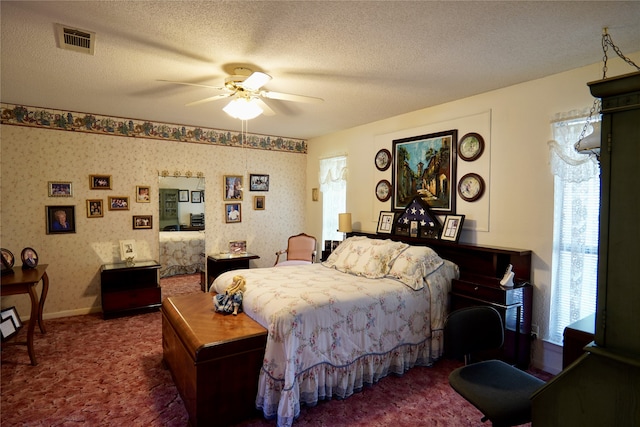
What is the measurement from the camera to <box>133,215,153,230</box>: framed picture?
4.91 metres

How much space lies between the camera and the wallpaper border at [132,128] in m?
4.16

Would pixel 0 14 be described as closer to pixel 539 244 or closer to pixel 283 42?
pixel 283 42

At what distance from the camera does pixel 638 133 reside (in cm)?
110

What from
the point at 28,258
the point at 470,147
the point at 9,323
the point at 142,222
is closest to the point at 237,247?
the point at 142,222

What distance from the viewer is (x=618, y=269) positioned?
3.73 feet

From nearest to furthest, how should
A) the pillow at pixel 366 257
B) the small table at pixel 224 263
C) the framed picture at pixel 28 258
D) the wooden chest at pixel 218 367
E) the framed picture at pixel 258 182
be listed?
the wooden chest at pixel 218 367
the pillow at pixel 366 257
the framed picture at pixel 28 258
the small table at pixel 224 263
the framed picture at pixel 258 182

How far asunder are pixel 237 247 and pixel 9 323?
9.35 ft

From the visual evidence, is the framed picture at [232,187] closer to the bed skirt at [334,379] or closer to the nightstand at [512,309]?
the bed skirt at [334,379]

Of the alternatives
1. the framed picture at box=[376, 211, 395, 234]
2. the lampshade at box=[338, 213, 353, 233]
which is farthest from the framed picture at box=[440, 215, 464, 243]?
the lampshade at box=[338, 213, 353, 233]

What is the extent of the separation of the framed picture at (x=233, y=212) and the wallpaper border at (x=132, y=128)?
996 mm

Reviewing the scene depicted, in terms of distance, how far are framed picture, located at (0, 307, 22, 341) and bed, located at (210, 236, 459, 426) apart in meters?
2.23

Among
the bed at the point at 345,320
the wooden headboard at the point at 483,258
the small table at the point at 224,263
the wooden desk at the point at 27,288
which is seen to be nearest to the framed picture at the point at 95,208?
the wooden desk at the point at 27,288

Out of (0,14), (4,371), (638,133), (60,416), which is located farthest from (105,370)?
(638,133)

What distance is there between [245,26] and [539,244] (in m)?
3.05
